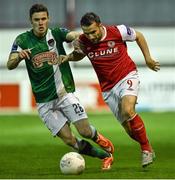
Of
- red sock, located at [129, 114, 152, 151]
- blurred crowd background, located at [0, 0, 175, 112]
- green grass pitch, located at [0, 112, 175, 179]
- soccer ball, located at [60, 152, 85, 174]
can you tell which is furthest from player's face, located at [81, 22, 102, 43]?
blurred crowd background, located at [0, 0, 175, 112]

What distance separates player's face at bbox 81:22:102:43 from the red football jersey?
172 millimetres

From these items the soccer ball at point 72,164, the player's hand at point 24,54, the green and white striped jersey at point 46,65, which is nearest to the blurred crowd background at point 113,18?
the green and white striped jersey at point 46,65

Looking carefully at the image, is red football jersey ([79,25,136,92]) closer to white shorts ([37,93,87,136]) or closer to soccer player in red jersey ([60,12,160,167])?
soccer player in red jersey ([60,12,160,167])

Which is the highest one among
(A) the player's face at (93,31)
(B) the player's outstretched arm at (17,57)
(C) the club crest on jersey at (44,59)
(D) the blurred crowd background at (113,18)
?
(A) the player's face at (93,31)

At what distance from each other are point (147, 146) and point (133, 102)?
0.56 m

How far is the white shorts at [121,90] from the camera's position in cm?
1061

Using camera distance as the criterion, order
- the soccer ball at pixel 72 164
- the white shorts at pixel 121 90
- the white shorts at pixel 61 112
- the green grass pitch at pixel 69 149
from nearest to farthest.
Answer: the soccer ball at pixel 72 164
the green grass pitch at pixel 69 149
the white shorts at pixel 121 90
the white shorts at pixel 61 112

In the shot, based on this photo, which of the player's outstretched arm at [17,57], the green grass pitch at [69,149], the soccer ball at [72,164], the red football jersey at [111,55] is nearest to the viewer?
the soccer ball at [72,164]

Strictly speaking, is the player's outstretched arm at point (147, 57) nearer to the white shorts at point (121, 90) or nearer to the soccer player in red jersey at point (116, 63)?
the soccer player in red jersey at point (116, 63)

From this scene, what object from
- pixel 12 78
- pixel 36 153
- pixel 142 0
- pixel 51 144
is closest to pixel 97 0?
pixel 142 0

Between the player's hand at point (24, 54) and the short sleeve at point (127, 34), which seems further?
the short sleeve at point (127, 34)

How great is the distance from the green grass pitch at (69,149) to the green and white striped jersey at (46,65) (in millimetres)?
1002

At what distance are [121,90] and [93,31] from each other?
0.82 m

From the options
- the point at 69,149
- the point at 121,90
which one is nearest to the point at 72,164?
the point at 121,90
